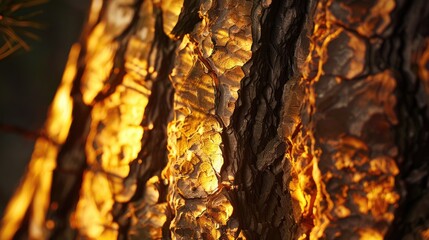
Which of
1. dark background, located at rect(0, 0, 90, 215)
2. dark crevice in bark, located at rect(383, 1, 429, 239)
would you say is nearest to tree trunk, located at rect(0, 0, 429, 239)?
dark crevice in bark, located at rect(383, 1, 429, 239)

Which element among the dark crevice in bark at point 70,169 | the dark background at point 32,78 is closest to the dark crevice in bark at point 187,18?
the dark crevice in bark at point 70,169

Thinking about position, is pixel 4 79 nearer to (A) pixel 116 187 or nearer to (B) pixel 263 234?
(A) pixel 116 187

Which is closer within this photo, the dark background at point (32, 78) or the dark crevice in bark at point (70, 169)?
the dark crevice in bark at point (70, 169)

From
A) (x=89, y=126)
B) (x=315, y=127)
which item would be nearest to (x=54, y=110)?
(x=89, y=126)

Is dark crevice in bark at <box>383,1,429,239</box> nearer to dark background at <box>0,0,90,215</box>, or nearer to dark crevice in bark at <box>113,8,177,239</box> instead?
dark crevice in bark at <box>113,8,177,239</box>

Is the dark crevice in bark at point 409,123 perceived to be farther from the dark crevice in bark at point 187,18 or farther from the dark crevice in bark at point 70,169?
the dark crevice in bark at point 70,169

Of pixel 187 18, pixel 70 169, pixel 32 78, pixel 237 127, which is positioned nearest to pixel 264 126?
pixel 237 127
